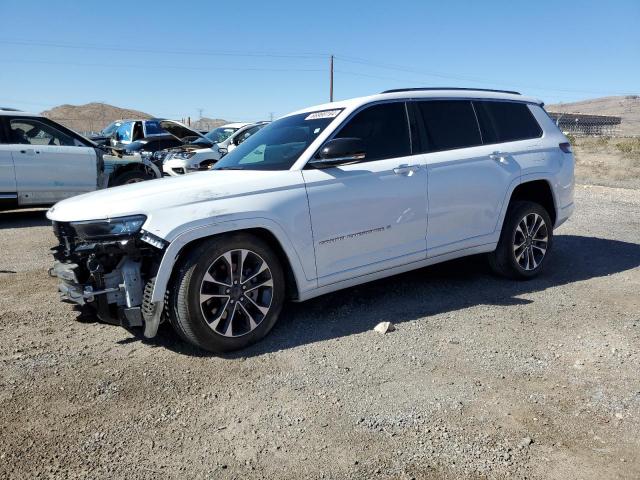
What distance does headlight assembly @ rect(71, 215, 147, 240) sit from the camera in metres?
3.57

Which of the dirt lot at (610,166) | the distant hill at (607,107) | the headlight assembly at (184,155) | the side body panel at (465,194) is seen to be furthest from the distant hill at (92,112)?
the distant hill at (607,107)

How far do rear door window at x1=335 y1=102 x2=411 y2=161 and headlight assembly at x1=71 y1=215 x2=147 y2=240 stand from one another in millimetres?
1748

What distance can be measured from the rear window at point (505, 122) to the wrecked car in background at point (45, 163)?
6.89 metres

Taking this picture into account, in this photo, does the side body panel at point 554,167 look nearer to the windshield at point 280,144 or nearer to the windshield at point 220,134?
the windshield at point 280,144

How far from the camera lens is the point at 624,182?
15031 millimetres

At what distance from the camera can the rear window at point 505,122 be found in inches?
212

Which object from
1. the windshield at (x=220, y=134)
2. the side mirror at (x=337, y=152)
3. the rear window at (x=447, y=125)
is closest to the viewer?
the side mirror at (x=337, y=152)

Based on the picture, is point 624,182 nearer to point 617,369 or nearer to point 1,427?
point 617,369

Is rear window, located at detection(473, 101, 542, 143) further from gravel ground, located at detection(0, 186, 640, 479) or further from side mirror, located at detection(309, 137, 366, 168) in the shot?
side mirror, located at detection(309, 137, 366, 168)

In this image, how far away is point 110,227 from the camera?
3607mm

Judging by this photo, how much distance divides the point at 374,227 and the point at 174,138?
45.1 ft

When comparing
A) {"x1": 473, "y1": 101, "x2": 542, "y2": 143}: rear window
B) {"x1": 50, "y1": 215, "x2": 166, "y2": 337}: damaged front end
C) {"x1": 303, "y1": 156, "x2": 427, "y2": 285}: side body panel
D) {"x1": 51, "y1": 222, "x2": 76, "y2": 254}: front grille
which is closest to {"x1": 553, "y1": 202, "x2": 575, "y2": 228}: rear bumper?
{"x1": 473, "y1": 101, "x2": 542, "y2": 143}: rear window

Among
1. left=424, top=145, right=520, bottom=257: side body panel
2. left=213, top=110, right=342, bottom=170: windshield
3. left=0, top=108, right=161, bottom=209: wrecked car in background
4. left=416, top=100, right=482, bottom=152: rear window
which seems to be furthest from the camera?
left=0, top=108, right=161, bottom=209: wrecked car in background

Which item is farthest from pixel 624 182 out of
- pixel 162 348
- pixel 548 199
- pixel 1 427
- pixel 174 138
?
pixel 1 427
